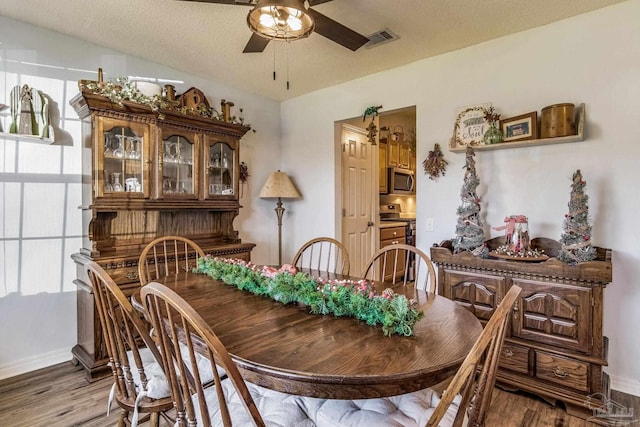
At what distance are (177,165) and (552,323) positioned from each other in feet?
10.1

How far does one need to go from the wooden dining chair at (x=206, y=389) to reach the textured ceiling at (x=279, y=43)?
6.66 ft

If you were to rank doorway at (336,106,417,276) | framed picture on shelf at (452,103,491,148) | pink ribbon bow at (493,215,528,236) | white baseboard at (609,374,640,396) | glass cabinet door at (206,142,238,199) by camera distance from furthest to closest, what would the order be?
1. doorway at (336,106,417,276)
2. glass cabinet door at (206,142,238,199)
3. framed picture on shelf at (452,103,491,148)
4. pink ribbon bow at (493,215,528,236)
5. white baseboard at (609,374,640,396)

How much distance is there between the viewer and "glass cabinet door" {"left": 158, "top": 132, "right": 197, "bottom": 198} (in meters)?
2.96

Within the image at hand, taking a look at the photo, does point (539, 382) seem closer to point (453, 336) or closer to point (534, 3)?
point (453, 336)

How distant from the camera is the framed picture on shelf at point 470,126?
108 inches

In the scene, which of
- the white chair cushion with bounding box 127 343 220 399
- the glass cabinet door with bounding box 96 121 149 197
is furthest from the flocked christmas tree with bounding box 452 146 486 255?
the glass cabinet door with bounding box 96 121 149 197

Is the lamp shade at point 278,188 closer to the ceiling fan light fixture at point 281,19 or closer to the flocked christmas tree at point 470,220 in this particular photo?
the flocked christmas tree at point 470,220

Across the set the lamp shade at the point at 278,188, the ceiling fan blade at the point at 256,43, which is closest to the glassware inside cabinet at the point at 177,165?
the lamp shade at the point at 278,188

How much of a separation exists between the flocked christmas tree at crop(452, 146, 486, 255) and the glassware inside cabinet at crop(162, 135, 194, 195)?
2.31 metres

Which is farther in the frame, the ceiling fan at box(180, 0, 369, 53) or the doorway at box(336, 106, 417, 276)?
the doorway at box(336, 106, 417, 276)

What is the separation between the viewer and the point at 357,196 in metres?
4.35

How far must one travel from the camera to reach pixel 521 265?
220cm

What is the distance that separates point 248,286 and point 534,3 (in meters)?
2.51

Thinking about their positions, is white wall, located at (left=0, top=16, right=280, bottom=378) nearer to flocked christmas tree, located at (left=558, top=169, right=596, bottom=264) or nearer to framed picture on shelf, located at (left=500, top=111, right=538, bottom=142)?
framed picture on shelf, located at (left=500, top=111, right=538, bottom=142)
